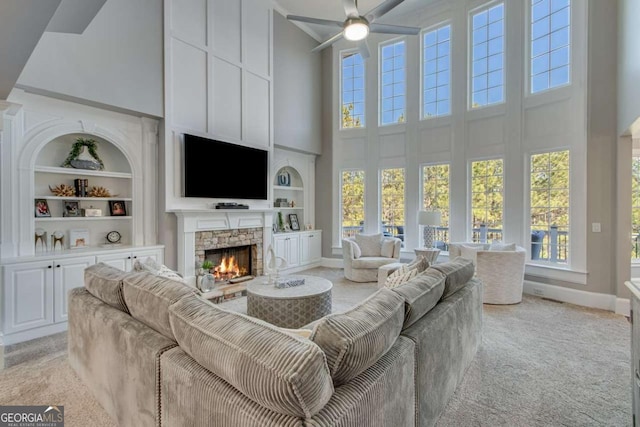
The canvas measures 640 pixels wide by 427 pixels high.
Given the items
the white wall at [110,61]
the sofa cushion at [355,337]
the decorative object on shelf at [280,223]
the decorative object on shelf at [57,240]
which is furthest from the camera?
the decorative object on shelf at [280,223]

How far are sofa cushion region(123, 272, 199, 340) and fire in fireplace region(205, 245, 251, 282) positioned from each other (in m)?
3.33

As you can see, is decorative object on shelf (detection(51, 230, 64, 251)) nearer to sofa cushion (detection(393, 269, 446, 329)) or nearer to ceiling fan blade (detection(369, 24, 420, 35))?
sofa cushion (detection(393, 269, 446, 329))

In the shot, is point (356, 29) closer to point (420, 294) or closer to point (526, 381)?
point (420, 294)

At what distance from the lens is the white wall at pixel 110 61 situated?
3520 millimetres

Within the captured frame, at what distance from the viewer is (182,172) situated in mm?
4738

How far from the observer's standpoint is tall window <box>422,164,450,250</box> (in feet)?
20.0

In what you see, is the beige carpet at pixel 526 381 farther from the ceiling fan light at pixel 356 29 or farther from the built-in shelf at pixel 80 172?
the ceiling fan light at pixel 356 29

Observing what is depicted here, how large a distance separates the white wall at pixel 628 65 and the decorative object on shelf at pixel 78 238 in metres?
6.63

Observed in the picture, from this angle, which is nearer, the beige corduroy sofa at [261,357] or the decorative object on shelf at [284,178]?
the beige corduroy sofa at [261,357]

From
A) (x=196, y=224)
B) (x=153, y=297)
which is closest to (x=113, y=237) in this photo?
(x=196, y=224)

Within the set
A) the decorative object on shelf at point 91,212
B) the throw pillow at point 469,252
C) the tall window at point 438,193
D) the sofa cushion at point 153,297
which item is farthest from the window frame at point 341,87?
the sofa cushion at point 153,297

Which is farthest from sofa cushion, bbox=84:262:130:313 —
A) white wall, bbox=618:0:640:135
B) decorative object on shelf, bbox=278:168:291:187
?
white wall, bbox=618:0:640:135

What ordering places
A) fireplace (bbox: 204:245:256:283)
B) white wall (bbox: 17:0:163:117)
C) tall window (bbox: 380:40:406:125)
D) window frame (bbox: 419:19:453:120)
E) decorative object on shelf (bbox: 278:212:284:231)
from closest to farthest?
white wall (bbox: 17:0:163:117)
fireplace (bbox: 204:245:256:283)
window frame (bbox: 419:19:453:120)
tall window (bbox: 380:40:406:125)
decorative object on shelf (bbox: 278:212:284:231)

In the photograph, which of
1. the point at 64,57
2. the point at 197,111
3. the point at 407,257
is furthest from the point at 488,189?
the point at 64,57
